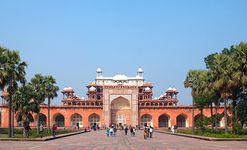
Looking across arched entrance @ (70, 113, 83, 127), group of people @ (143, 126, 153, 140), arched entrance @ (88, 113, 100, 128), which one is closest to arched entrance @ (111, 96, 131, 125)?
arched entrance @ (88, 113, 100, 128)

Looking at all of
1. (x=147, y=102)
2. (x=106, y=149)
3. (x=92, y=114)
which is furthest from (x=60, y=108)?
(x=106, y=149)

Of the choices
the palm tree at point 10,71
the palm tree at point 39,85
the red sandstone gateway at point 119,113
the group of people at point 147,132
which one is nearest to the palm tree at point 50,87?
the palm tree at point 39,85

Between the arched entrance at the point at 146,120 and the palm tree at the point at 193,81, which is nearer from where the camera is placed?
A: the palm tree at the point at 193,81

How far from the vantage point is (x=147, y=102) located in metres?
84.1

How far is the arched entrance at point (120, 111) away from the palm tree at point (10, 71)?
143ft

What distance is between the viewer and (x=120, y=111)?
7969 cm

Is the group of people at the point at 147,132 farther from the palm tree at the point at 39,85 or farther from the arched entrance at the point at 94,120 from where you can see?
the arched entrance at the point at 94,120

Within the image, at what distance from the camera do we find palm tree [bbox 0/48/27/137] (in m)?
32.8

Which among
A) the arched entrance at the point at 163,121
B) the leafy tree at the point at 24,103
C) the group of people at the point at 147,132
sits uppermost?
the leafy tree at the point at 24,103

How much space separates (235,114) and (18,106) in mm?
21180

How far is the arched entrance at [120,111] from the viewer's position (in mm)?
78750

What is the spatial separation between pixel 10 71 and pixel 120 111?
1880 inches

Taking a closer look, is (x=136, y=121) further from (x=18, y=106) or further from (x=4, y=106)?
(x=18, y=106)

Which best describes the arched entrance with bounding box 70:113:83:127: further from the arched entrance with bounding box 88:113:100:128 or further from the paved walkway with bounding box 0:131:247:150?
the paved walkway with bounding box 0:131:247:150
